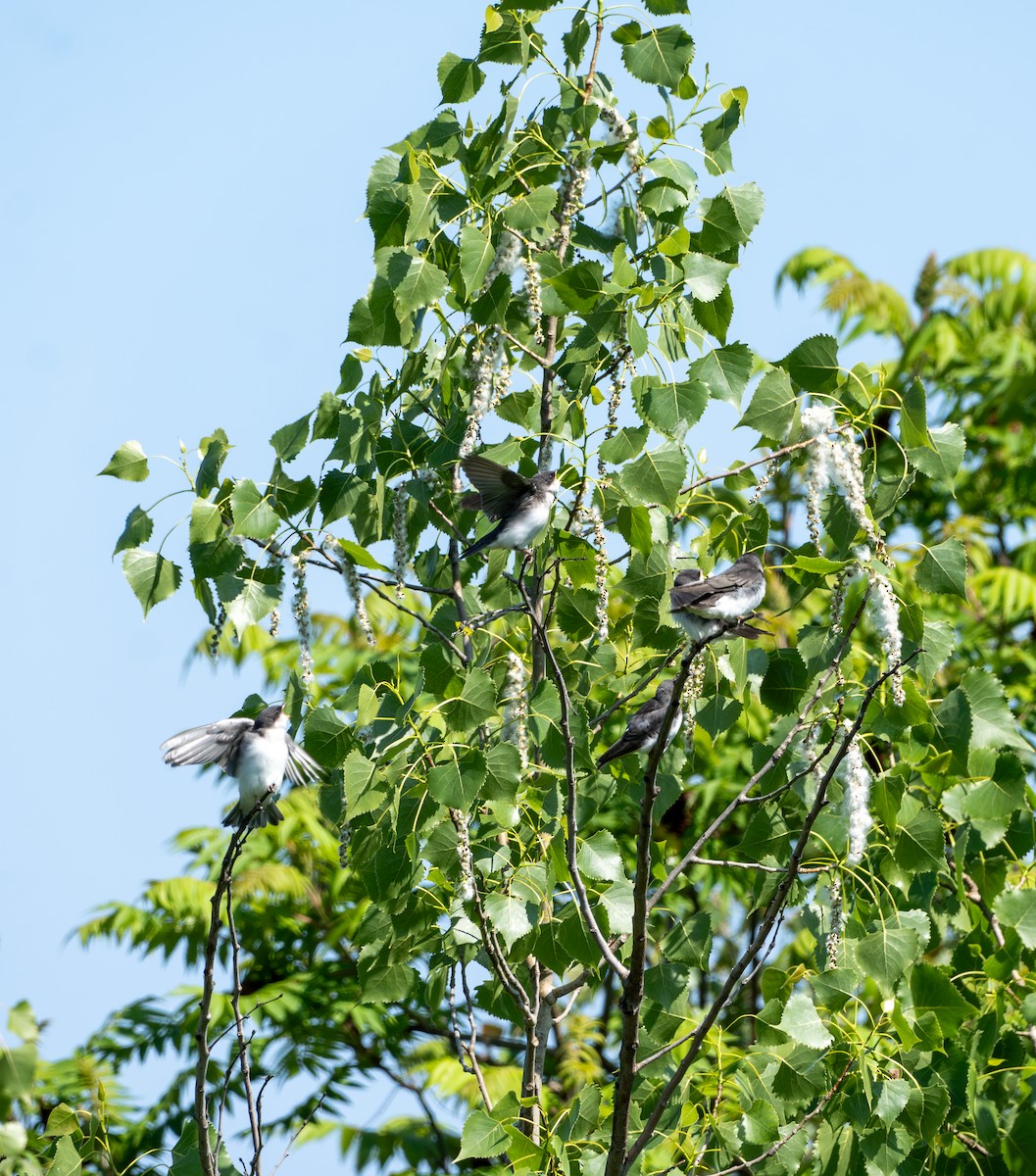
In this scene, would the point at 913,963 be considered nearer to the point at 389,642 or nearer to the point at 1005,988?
the point at 1005,988

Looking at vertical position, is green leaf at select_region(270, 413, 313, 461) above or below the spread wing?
above

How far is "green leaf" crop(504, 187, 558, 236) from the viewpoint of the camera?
329cm

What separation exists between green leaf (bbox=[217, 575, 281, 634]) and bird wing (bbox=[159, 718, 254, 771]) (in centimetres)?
78

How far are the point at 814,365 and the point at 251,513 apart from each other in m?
1.38

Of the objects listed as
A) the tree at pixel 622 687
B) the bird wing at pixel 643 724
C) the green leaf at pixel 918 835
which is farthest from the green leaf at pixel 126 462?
the green leaf at pixel 918 835

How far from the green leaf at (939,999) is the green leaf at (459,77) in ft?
7.97

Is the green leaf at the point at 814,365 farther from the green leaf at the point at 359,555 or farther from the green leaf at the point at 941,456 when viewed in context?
the green leaf at the point at 359,555

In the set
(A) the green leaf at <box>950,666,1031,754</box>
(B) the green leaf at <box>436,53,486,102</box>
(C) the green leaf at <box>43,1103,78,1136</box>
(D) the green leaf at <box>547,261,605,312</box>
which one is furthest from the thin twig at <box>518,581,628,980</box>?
(B) the green leaf at <box>436,53,486,102</box>

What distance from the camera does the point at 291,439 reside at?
339cm

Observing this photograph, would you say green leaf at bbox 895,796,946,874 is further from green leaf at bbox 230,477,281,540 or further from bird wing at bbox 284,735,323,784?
bird wing at bbox 284,735,323,784

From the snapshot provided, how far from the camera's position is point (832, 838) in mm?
3195

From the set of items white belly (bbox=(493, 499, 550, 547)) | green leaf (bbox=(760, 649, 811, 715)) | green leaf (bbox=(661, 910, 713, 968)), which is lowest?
green leaf (bbox=(661, 910, 713, 968))

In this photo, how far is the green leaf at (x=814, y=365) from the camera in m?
3.20

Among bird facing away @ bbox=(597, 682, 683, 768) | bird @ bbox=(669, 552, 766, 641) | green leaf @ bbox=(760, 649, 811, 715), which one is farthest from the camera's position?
bird facing away @ bbox=(597, 682, 683, 768)
